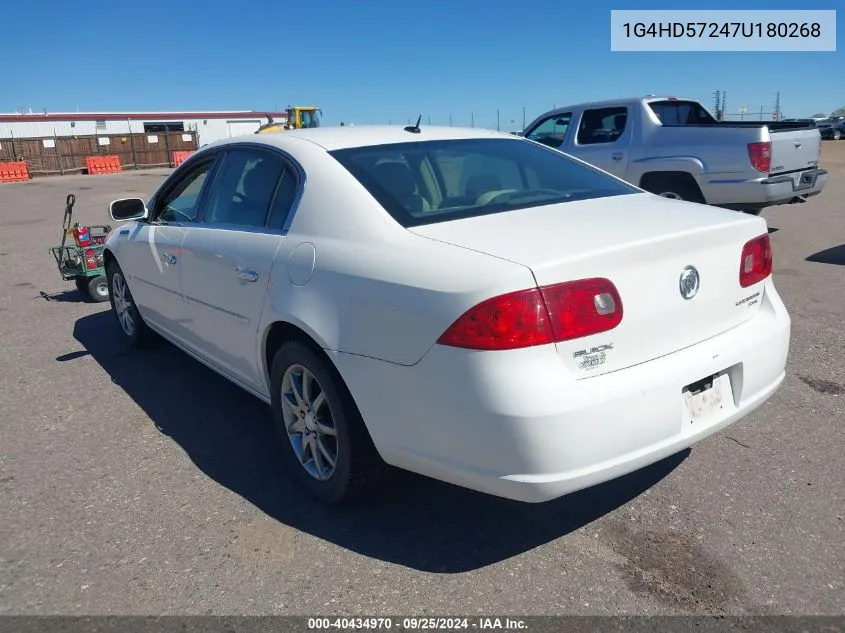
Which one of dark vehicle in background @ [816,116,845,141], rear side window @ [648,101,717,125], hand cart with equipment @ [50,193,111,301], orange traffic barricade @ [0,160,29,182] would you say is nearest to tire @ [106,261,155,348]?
A: hand cart with equipment @ [50,193,111,301]

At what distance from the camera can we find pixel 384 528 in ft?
9.89

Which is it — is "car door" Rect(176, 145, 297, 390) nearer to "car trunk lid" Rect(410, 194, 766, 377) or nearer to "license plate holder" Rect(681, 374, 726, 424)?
"car trunk lid" Rect(410, 194, 766, 377)

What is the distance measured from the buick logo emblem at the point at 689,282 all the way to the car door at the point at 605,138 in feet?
23.9

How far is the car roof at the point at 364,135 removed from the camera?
3.53 m

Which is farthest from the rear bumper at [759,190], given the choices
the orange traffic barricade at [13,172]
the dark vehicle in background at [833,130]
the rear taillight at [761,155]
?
the dark vehicle in background at [833,130]

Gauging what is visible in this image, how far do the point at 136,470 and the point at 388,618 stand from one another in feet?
5.84

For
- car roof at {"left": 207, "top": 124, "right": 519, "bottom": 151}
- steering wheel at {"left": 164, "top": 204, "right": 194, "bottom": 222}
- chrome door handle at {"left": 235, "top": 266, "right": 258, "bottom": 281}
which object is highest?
car roof at {"left": 207, "top": 124, "right": 519, "bottom": 151}

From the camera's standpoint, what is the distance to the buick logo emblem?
2.64 m

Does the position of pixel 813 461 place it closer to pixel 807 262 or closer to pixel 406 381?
pixel 406 381

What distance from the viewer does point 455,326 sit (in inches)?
93.2

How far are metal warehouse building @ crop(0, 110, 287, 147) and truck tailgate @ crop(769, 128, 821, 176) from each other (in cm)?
4604

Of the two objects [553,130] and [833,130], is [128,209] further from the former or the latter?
[833,130]

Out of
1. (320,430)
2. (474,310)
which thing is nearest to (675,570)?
(474,310)

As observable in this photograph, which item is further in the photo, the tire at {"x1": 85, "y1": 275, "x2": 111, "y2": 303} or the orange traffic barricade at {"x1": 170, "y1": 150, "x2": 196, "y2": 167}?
the orange traffic barricade at {"x1": 170, "y1": 150, "x2": 196, "y2": 167}
